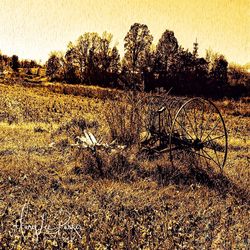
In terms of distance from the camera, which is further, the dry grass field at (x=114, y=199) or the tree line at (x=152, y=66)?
the tree line at (x=152, y=66)

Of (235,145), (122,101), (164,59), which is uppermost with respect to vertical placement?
(164,59)

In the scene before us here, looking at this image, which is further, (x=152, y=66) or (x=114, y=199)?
(x=152, y=66)

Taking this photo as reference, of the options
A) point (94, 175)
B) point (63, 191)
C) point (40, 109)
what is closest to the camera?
point (63, 191)

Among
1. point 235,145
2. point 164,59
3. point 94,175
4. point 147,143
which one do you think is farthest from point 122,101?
point 164,59

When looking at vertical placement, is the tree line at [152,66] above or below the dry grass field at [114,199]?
above

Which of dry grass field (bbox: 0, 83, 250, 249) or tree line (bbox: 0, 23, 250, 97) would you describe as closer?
dry grass field (bbox: 0, 83, 250, 249)

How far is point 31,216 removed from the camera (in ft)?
16.5

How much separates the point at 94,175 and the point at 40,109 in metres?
13.6

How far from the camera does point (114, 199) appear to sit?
19.7 feet

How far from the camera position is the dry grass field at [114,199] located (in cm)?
438

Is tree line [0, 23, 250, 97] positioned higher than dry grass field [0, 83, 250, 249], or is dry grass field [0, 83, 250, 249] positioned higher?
tree line [0, 23, 250, 97]

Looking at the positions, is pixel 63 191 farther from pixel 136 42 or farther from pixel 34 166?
pixel 136 42

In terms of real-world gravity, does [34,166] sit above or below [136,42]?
below

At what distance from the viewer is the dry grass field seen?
172 inches
